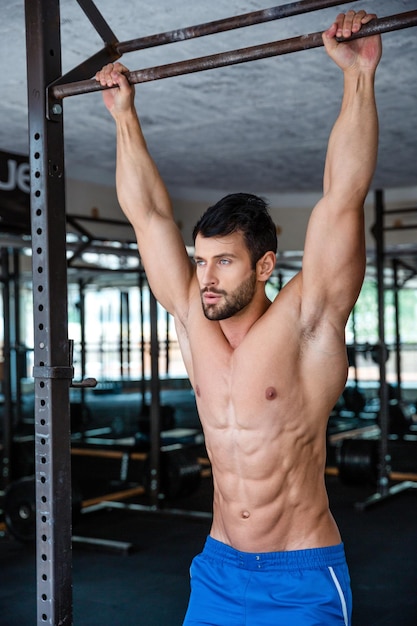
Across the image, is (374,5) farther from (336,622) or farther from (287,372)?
(336,622)

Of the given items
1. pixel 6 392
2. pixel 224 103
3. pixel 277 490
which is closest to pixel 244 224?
pixel 277 490

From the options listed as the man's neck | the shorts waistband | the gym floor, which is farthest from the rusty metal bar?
the gym floor

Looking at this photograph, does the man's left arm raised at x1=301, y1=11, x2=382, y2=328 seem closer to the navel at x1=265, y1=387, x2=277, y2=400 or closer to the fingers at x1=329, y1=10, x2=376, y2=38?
the fingers at x1=329, y1=10, x2=376, y2=38

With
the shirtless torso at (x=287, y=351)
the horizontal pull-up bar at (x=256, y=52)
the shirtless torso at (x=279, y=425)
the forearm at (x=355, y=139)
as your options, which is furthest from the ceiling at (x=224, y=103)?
the shirtless torso at (x=279, y=425)

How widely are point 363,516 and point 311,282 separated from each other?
147 inches

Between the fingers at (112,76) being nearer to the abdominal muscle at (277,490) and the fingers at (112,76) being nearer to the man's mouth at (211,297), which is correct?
the man's mouth at (211,297)

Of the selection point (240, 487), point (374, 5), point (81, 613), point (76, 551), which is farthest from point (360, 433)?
point (240, 487)

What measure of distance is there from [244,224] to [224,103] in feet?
7.63

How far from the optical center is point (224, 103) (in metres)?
3.98

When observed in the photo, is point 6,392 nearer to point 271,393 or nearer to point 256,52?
point 271,393

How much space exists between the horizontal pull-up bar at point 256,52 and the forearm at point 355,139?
4.0 inches

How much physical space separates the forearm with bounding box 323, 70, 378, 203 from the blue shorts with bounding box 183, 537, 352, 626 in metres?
0.82

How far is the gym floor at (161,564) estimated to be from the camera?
11.0 feet

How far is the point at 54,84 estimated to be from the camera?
1.88 metres
